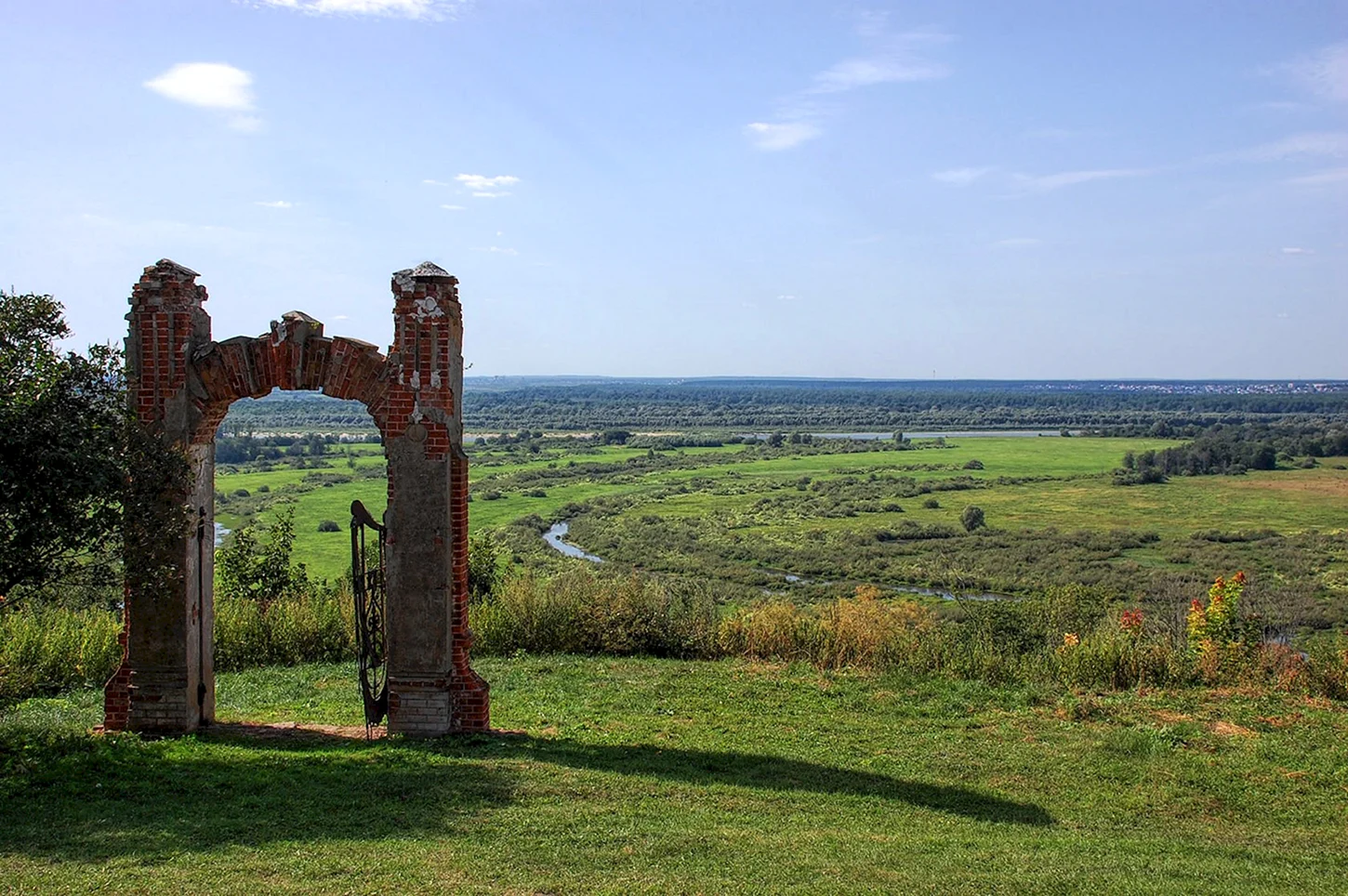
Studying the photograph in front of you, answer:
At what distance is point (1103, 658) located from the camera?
12734 mm

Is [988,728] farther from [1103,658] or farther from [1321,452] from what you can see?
[1321,452]

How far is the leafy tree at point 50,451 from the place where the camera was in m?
7.80

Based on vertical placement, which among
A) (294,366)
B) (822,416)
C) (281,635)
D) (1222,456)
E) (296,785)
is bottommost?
(1222,456)

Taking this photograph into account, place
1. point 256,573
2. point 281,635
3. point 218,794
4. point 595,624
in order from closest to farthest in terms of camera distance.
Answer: point 218,794, point 281,635, point 595,624, point 256,573

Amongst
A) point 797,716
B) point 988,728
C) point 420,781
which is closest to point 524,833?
point 420,781

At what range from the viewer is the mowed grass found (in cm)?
627

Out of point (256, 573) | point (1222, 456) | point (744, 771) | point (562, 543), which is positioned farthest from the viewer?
point (1222, 456)

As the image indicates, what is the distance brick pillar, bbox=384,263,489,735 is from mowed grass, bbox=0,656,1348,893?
489 mm

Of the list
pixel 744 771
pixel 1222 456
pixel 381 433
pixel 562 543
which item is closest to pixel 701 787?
pixel 744 771

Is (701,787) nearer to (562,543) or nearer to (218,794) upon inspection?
(218,794)

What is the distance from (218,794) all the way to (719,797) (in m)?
3.89

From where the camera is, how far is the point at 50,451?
783 centimetres

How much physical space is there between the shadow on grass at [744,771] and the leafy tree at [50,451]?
11.5ft

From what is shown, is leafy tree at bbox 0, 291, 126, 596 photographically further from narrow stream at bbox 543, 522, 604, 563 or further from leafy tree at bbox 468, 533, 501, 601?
narrow stream at bbox 543, 522, 604, 563
